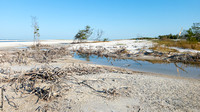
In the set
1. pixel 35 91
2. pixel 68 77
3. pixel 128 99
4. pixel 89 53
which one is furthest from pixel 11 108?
pixel 89 53

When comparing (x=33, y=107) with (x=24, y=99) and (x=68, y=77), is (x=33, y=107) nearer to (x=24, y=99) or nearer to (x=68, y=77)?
(x=24, y=99)

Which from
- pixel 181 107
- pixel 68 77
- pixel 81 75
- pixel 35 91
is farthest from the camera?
pixel 81 75

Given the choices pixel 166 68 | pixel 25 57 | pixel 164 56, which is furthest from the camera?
pixel 164 56

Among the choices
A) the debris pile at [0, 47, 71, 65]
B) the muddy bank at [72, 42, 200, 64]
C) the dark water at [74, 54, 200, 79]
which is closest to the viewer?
the dark water at [74, 54, 200, 79]

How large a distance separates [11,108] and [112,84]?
7.38ft

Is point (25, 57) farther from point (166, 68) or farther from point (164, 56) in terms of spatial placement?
point (164, 56)

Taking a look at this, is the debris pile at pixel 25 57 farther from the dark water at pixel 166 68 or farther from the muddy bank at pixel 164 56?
the muddy bank at pixel 164 56

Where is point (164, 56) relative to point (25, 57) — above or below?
below

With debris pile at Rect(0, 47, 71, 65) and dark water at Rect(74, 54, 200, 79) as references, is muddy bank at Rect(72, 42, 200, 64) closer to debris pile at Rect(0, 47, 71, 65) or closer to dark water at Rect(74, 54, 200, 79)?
dark water at Rect(74, 54, 200, 79)

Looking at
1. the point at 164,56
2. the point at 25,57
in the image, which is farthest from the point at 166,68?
the point at 25,57

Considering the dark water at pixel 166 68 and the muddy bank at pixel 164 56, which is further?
the muddy bank at pixel 164 56

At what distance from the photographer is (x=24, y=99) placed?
2.70 meters

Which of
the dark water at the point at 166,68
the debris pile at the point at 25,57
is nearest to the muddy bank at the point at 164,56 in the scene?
the dark water at the point at 166,68

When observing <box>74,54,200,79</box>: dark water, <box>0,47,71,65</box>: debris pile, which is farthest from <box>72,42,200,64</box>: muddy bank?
<box>0,47,71,65</box>: debris pile
